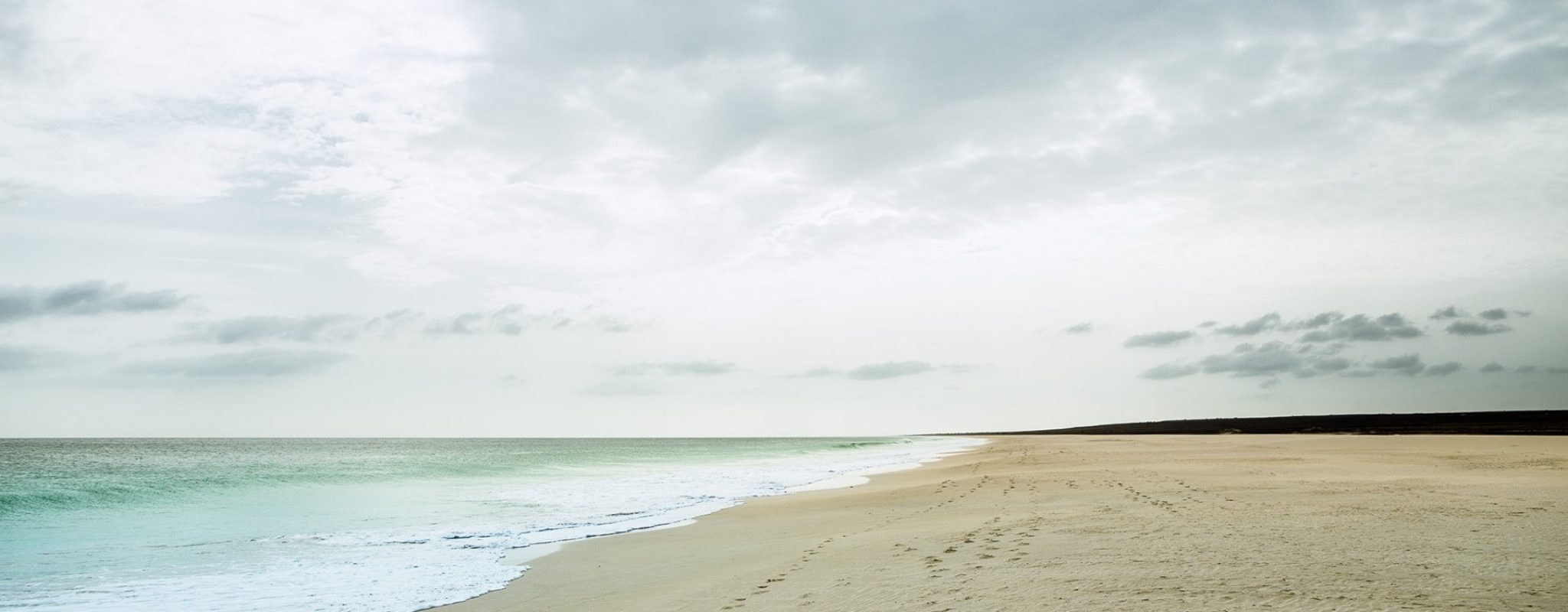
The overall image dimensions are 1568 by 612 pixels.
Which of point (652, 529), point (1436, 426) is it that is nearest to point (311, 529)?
point (652, 529)

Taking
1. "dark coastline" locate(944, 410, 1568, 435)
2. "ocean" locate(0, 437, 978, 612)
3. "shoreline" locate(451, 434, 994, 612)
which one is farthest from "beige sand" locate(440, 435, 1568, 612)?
"dark coastline" locate(944, 410, 1568, 435)

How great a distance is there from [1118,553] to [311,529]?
18506mm

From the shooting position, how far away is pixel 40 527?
69.9 ft

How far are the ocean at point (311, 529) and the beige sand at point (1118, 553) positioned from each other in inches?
74.7

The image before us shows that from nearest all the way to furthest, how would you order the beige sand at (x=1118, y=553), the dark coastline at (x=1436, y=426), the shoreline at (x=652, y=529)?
the beige sand at (x=1118, y=553)
the shoreline at (x=652, y=529)
the dark coastline at (x=1436, y=426)

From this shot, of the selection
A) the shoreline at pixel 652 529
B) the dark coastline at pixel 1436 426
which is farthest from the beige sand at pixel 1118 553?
the dark coastline at pixel 1436 426

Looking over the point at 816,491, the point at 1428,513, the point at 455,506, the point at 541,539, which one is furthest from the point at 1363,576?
the point at 455,506

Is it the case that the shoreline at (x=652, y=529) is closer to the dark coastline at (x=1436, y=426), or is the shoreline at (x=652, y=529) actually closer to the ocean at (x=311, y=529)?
the ocean at (x=311, y=529)

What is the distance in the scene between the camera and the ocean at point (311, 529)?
11.8 m

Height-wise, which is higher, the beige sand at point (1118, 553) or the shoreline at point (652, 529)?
the beige sand at point (1118, 553)

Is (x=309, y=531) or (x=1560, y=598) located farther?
(x=309, y=531)

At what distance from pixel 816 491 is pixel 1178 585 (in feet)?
65.6

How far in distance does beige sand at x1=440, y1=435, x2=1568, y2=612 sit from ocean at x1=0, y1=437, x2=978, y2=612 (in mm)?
1898

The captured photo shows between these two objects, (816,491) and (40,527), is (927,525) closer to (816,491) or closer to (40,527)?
(816,491)
